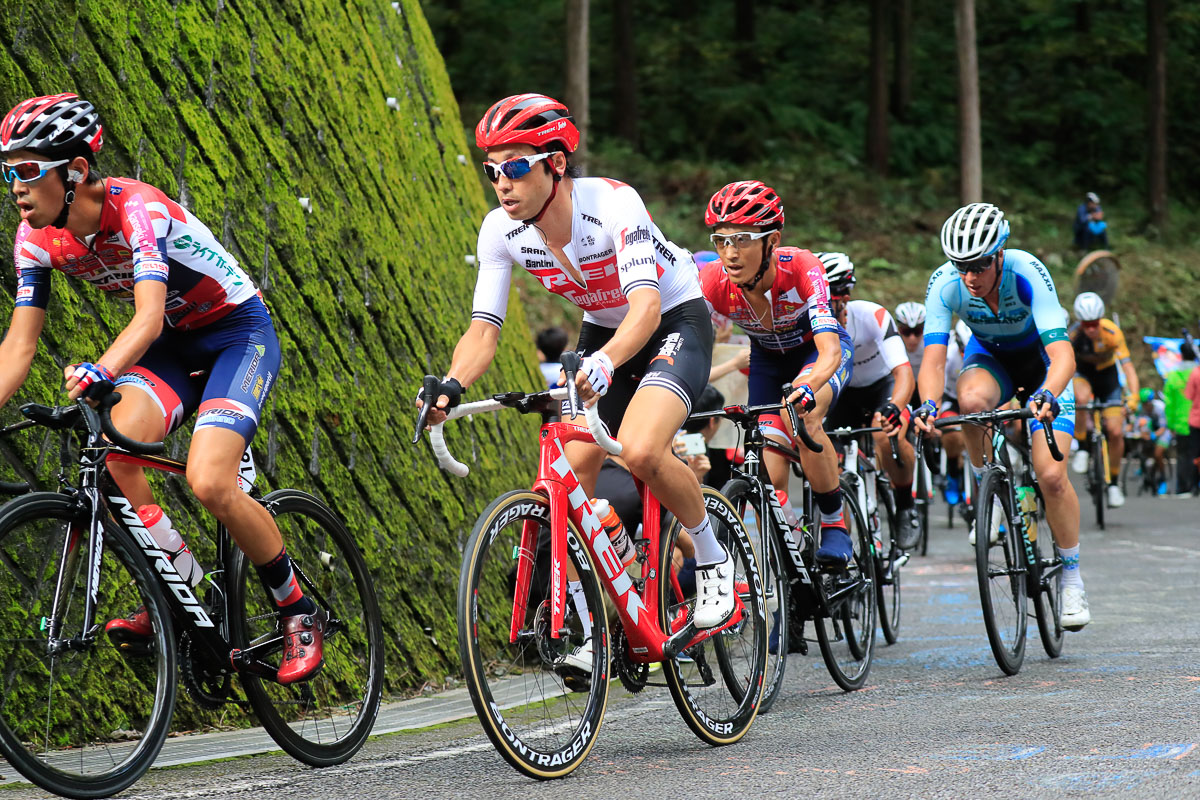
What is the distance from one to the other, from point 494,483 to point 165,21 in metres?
3.19

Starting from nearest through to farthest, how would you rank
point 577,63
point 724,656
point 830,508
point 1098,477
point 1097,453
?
point 724,656
point 830,508
point 1097,453
point 1098,477
point 577,63

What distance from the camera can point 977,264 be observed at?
7.41 meters

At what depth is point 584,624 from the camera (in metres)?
4.86

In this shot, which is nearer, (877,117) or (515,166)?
(515,166)

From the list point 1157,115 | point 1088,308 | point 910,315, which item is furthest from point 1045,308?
point 1157,115

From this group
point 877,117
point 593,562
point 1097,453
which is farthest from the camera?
point 877,117

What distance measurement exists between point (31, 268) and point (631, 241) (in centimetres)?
209

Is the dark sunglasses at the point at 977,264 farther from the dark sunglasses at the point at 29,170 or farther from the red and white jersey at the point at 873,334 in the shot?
the dark sunglasses at the point at 29,170

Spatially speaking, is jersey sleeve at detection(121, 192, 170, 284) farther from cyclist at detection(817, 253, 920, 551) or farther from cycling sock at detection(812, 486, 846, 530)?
cyclist at detection(817, 253, 920, 551)

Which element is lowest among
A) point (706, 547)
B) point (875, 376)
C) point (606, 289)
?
point (706, 547)

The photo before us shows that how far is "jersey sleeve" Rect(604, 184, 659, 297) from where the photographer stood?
5004 mm

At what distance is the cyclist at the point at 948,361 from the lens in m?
13.4

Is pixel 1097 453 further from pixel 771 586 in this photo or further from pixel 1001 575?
pixel 771 586

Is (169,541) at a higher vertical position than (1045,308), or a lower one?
lower
